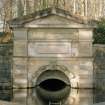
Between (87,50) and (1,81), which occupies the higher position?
(87,50)

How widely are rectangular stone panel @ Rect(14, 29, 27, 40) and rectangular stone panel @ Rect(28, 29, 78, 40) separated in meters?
0.20

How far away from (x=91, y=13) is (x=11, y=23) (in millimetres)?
14912

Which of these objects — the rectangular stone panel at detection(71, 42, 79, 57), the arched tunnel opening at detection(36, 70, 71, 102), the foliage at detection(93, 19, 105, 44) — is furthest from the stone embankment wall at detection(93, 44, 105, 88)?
the foliage at detection(93, 19, 105, 44)

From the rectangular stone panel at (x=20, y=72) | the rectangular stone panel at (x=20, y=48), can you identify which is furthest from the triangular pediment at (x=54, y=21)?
the rectangular stone panel at (x=20, y=72)

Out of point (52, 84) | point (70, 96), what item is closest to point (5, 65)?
point (52, 84)

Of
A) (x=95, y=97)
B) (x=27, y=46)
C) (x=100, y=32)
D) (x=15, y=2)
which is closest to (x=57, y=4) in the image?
(x=15, y=2)

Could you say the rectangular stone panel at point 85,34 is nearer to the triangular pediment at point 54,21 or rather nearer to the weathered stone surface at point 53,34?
the weathered stone surface at point 53,34

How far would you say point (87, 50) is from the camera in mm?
18188

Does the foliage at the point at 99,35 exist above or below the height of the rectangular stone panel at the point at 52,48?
above

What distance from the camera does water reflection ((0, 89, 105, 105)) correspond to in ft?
46.9

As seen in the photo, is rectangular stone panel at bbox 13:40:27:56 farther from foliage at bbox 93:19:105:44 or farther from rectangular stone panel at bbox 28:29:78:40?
foliage at bbox 93:19:105:44

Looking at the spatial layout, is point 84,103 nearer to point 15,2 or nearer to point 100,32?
point 100,32

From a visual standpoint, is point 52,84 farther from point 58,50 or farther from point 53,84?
point 58,50

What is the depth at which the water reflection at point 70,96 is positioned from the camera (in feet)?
46.9
